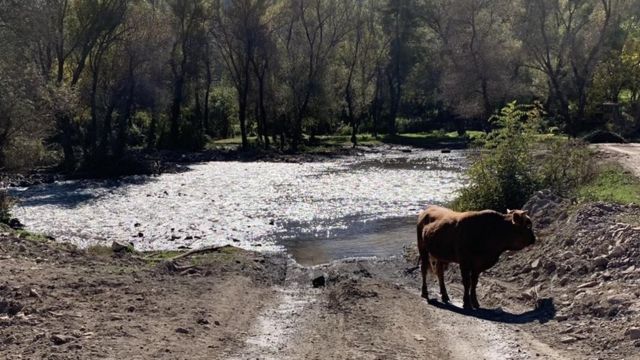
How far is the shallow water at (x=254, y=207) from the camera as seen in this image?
26.7 metres

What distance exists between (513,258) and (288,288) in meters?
5.99

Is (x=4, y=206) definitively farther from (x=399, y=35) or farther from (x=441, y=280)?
(x=399, y=35)

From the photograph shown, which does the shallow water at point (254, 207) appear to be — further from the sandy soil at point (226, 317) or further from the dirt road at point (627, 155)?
the dirt road at point (627, 155)

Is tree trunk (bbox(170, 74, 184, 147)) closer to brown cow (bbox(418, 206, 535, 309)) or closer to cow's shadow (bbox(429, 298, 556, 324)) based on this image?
brown cow (bbox(418, 206, 535, 309))

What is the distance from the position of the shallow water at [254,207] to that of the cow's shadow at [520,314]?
9.19 meters

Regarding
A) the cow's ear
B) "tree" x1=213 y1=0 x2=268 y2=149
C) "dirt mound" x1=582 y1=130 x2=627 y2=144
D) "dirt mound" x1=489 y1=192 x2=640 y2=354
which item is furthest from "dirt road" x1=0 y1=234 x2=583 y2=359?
"tree" x1=213 y1=0 x2=268 y2=149

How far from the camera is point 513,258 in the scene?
1869 centimetres

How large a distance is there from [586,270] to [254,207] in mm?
21911

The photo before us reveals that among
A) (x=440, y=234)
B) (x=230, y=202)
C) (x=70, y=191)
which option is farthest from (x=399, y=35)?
(x=440, y=234)

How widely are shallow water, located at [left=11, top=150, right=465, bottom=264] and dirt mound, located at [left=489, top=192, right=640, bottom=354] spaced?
22.5ft

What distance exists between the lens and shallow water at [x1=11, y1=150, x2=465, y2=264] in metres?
26.7

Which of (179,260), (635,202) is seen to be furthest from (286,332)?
(635,202)

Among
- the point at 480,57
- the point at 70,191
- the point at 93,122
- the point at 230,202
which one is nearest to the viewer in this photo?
the point at 230,202

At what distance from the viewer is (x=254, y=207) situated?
35062 mm
